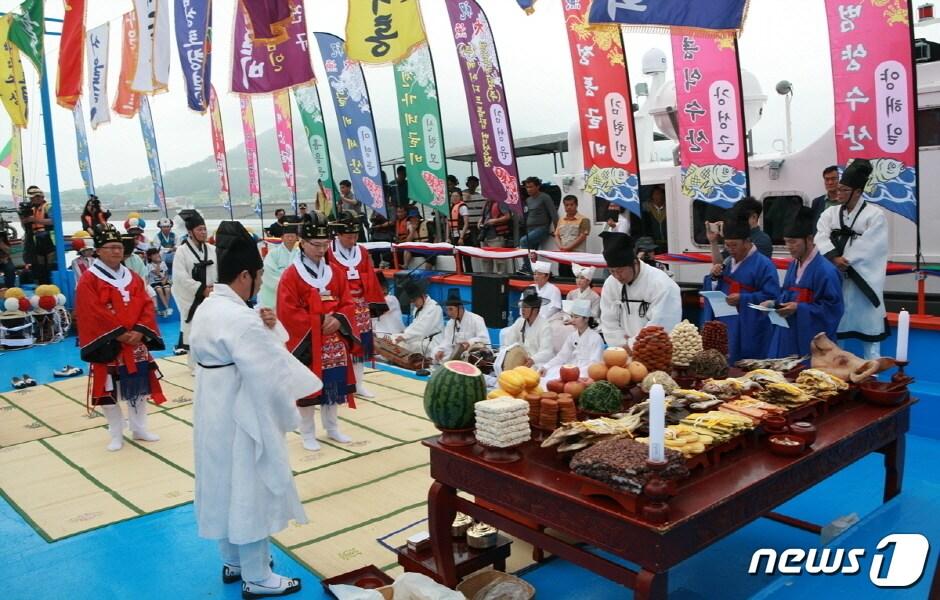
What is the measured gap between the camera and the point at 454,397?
3592 mm

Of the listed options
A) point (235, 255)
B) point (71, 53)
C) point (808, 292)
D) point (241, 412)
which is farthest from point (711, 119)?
point (71, 53)

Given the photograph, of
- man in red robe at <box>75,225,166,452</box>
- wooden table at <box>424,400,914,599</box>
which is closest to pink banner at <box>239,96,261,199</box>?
man in red robe at <box>75,225,166,452</box>

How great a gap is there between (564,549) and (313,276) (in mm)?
4054

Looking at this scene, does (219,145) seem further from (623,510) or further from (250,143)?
(623,510)

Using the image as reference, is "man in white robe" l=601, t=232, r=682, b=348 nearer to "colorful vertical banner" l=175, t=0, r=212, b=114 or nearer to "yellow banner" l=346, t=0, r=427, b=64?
"yellow banner" l=346, t=0, r=427, b=64

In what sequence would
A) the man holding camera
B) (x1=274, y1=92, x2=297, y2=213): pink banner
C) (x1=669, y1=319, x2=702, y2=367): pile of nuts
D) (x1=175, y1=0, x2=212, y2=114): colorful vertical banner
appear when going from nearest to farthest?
(x1=669, y1=319, x2=702, y2=367): pile of nuts < (x1=175, y1=0, x2=212, y2=114): colorful vertical banner < the man holding camera < (x1=274, y1=92, x2=297, y2=213): pink banner

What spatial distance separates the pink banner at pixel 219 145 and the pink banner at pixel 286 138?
3.81m

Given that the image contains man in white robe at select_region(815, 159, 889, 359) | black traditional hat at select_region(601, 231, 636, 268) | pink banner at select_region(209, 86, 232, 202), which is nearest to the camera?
black traditional hat at select_region(601, 231, 636, 268)

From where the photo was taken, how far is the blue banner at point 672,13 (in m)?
5.39

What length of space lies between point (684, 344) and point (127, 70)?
12375 millimetres

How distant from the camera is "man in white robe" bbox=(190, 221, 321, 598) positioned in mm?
3822

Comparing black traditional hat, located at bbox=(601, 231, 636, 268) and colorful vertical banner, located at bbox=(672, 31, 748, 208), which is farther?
colorful vertical banner, located at bbox=(672, 31, 748, 208)

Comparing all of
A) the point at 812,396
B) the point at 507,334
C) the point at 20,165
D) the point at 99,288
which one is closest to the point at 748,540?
the point at 812,396

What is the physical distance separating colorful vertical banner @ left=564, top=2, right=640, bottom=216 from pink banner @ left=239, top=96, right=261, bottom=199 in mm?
13456
